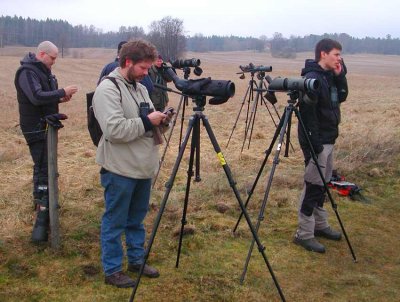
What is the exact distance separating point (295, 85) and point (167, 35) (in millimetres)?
40026

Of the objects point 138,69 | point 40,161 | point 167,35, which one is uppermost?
point 167,35

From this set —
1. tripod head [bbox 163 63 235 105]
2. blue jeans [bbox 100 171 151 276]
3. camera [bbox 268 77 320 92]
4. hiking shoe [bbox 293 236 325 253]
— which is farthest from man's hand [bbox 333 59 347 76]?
blue jeans [bbox 100 171 151 276]

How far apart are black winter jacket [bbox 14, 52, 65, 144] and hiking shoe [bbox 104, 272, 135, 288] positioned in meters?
1.82

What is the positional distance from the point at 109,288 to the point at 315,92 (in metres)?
2.51

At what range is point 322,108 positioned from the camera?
4.40 meters

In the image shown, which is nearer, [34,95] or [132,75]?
[132,75]

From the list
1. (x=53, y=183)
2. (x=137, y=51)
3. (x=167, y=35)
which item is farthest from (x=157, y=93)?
(x=167, y=35)

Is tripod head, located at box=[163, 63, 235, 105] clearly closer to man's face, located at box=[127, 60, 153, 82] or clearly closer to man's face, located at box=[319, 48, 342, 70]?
man's face, located at box=[127, 60, 153, 82]

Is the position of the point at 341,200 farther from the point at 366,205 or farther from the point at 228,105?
the point at 228,105

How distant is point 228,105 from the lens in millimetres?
17953

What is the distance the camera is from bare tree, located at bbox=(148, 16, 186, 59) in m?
42.2

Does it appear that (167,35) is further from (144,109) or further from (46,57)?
(144,109)

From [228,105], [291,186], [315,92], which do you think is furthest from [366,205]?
[228,105]

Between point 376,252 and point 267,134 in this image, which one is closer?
point 376,252
